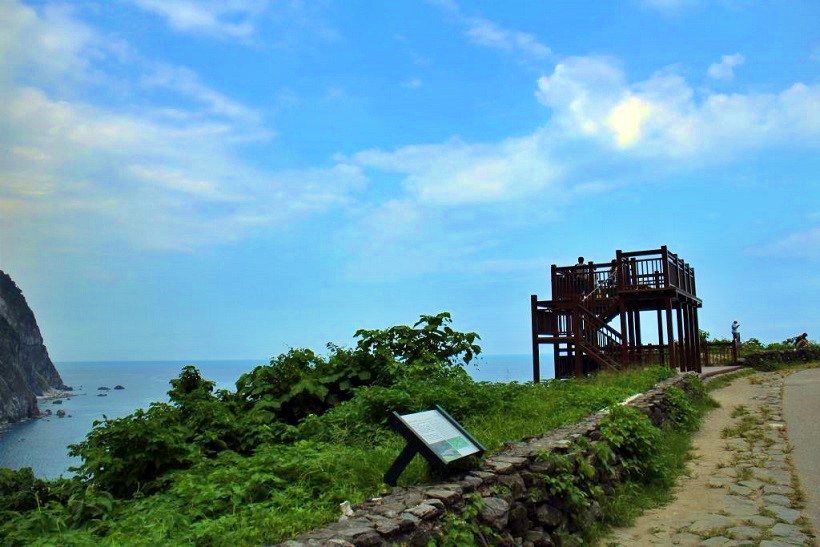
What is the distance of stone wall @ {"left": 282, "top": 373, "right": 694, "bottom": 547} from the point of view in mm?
3713

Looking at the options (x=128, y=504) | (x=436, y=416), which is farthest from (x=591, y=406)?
(x=128, y=504)

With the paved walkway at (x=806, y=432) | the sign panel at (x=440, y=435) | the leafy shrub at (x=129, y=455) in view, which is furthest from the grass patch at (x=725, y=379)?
the leafy shrub at (x=129, y=455)

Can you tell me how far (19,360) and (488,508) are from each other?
216 ft

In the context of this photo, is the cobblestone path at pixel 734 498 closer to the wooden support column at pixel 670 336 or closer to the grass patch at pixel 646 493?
the grass patch at pixel 646 493

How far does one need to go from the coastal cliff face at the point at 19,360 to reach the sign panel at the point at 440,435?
143 feet

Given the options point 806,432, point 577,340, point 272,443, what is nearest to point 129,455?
point 272,443

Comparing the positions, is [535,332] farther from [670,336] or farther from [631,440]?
[631,440]

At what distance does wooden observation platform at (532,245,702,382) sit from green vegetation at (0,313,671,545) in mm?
5612

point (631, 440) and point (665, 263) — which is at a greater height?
point (665, 263)

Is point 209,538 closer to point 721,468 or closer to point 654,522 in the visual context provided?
point 654,522

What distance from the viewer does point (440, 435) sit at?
4902mm

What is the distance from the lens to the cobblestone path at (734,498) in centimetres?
564

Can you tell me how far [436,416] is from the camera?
519cm

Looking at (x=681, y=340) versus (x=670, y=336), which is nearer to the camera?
(x=670, y=336)
